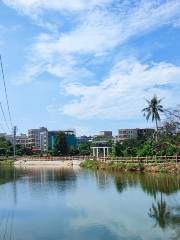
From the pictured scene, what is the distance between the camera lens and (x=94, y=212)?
25266 millimetres

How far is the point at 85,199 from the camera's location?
102 ft

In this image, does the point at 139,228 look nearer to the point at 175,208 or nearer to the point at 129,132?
the point at 175,208

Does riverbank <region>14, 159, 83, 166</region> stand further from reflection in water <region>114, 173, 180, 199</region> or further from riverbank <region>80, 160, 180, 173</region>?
reflection in water <region>114, 173, 180, 199</region>

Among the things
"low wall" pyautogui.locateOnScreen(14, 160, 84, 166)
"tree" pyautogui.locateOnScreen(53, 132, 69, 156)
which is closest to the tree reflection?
"low wall" pyautogui.locateOnScreen(14, 160, 84, 166)

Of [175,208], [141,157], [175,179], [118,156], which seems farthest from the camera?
[118,156]

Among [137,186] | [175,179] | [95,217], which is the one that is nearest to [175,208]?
[95,217]

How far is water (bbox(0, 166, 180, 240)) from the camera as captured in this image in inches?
779

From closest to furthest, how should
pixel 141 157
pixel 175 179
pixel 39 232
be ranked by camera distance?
pixel 39 232, pixel 175 179, pixel 141 157

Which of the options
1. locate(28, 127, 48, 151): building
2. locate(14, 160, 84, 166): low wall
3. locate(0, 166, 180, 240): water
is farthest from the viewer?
locate(28, 127, 48, 151): building

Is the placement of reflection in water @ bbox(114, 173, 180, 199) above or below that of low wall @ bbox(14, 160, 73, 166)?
below

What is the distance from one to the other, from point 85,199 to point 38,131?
6337 inches

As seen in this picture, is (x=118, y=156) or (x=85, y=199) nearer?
(x=85, y=199)

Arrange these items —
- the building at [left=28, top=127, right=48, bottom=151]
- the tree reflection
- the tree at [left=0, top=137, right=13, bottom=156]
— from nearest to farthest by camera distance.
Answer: the tree reflection, the tree at [left=0, top=137, right=13, bottom=156], the building at [left=28, top=127, right=48, bottom=151]

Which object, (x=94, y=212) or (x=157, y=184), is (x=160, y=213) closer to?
(x=94, y=212)
